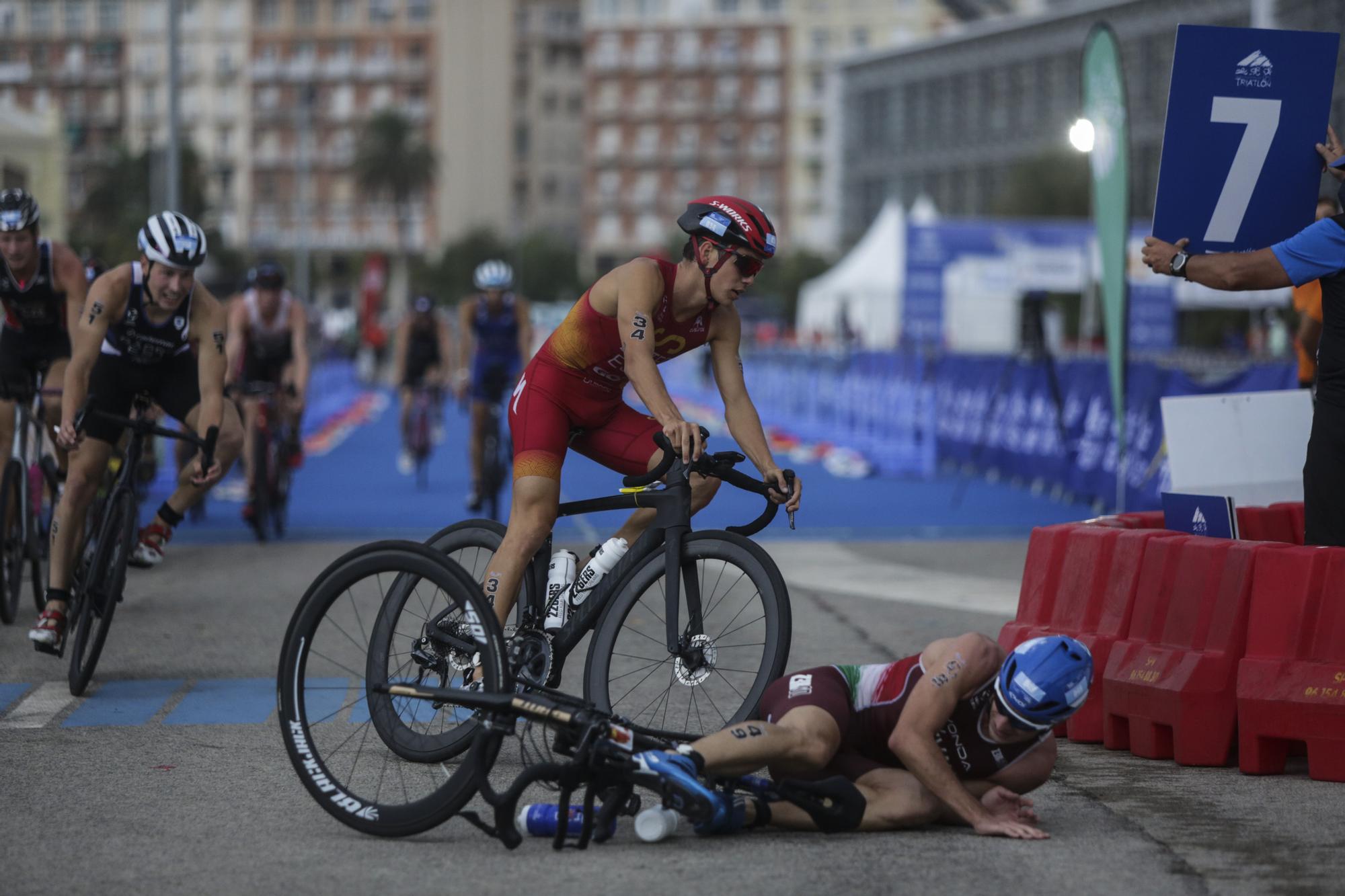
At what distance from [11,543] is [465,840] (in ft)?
16.4

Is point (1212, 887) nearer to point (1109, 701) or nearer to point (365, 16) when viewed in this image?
point (1109, 701)

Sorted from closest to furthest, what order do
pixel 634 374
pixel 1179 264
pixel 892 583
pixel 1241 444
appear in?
pixel 634 374 < pixel 1179 264 < pixel 1241 444 < pixel 892 583

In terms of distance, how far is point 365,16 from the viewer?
113562 mm

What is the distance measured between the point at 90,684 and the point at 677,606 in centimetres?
312

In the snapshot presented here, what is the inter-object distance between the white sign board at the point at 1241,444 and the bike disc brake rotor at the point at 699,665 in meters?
2.72

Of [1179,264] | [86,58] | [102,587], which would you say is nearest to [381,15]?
[86,58]

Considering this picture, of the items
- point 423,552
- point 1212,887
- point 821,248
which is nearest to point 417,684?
point 423,552

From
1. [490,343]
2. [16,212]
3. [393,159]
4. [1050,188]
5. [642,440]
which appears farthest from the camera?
[393,159]

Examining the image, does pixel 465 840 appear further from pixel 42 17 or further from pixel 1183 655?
pixel 42 17

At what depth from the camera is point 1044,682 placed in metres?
4.89

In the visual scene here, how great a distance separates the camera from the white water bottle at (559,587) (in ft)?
20.3

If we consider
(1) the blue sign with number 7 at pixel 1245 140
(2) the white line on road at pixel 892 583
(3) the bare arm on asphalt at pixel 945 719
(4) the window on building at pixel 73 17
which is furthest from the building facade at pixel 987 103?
(3) the bare arm on asphalt at pixel 945 719

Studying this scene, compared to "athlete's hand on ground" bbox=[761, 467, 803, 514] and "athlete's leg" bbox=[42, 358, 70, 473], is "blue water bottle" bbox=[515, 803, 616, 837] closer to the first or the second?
"athlete's hand on ground" bbox=[761, 467, 803, 514]

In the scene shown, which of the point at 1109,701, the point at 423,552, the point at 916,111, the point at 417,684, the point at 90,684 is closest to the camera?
the point at 423,552
